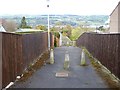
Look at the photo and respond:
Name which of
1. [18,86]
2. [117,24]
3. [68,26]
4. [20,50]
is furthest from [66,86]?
[68,26]

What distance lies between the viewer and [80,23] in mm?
98875

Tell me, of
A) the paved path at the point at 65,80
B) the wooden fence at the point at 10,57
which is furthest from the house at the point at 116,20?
the wooden fence at the point at 10,57

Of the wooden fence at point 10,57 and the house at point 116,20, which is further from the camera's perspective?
the house at point 116,20

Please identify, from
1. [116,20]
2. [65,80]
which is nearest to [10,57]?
[65,80]

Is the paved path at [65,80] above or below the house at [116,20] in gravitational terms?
below

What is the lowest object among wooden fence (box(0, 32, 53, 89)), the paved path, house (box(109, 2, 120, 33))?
the paved path

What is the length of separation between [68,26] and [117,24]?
168 ft

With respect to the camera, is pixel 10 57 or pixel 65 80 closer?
pixel 10 57

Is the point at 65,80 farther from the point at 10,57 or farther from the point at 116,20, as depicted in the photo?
the point at 116,20

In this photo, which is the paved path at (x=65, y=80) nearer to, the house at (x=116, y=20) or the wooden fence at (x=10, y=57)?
the wooden fence at (x=10, y=57)

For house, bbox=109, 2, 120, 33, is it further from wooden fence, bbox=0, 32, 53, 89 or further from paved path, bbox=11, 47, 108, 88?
wooden fence, bbox=0, 32, 53, 89

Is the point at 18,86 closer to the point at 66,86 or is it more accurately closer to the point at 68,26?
the point at 66,86

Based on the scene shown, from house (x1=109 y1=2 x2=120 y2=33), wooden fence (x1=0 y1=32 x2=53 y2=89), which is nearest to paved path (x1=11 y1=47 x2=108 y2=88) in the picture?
wooden fence (x1=0 y1=32 x2=53 y2=89)

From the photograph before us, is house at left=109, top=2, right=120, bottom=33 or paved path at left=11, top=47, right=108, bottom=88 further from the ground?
house at left=109, top=2, right=120, bottom=33
